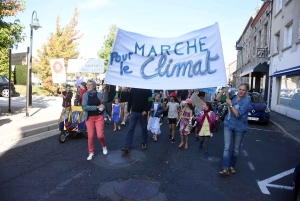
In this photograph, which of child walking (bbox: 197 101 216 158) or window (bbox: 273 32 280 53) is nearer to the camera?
child walking (bbox: 197 101 216 158)

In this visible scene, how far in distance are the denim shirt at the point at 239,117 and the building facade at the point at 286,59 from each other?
10.4m

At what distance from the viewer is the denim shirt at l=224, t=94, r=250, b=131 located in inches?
181

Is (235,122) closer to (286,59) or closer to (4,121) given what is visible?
(4,121)

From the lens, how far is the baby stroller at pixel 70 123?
7.10 meters

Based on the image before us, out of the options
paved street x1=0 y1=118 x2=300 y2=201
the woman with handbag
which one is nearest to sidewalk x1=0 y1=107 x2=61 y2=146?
paved street x1=0 y1=118 x2=300 y2=201

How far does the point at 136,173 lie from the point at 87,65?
15.9 metres

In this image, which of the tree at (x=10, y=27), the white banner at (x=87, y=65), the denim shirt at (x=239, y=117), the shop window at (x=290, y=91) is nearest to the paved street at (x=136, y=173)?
the denim shirt at (x=239, y=117)

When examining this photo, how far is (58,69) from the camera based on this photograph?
10695mm

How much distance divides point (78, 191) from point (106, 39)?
39.1 m

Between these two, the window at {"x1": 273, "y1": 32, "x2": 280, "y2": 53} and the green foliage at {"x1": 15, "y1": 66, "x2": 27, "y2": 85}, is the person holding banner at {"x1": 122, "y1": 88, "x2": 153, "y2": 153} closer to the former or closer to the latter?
the window at {"x1": 273, "y1": 32, "x2": 280, "y2": 53}

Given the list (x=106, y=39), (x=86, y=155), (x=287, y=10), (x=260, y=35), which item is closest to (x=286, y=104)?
(x=287, y=10)

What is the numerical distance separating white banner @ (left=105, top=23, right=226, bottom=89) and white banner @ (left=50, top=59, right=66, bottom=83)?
6764 millimetres

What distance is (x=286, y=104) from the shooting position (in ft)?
51.4

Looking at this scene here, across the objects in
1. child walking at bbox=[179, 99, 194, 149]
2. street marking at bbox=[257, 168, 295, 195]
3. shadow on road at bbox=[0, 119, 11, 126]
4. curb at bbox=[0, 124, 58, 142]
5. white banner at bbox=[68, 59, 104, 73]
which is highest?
white banner at bbox=[68, 59, 104, 73]
